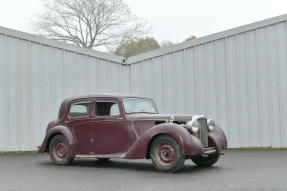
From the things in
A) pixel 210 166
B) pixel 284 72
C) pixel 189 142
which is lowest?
pixel 210 166

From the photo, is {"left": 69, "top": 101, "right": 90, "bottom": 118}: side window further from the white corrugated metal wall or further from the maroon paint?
the white corrugated metal wall

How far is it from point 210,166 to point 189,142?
5.17ft

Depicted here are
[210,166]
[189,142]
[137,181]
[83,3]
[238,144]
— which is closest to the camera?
[137,181]

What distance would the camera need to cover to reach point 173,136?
6918mm

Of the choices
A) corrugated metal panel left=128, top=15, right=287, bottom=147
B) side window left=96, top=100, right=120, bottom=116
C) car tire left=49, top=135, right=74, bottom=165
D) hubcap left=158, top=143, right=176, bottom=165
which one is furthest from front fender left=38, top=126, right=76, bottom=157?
corrugated metal panel left=128, top=15, right=287, bottom=147

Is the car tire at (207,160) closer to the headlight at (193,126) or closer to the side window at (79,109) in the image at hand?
the headlight at (193,126)

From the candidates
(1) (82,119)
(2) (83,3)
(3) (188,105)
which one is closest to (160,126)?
(1) (82,119)

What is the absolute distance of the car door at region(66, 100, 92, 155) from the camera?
8375mm

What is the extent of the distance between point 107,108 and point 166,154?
1.92 meters

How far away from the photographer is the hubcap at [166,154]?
7.02 m

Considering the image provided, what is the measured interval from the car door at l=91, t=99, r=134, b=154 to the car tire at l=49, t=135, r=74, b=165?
755 millimetres

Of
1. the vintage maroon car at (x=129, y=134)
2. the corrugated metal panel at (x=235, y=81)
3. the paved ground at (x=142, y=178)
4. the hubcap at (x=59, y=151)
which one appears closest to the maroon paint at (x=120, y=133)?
the vintage maroon car at (x=129, y=134)

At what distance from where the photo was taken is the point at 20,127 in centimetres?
1234

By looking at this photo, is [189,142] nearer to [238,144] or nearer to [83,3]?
[238,144]
